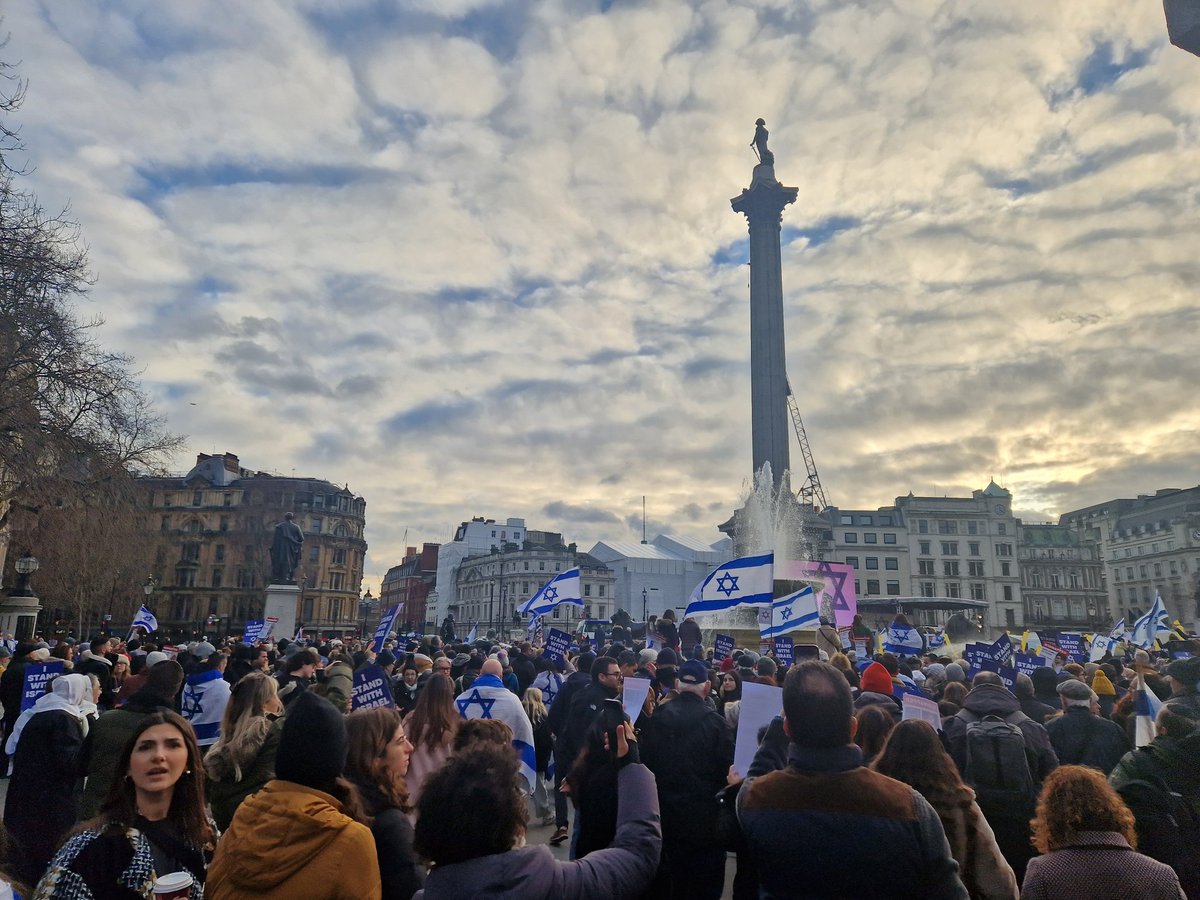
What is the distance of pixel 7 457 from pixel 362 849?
84.1ft

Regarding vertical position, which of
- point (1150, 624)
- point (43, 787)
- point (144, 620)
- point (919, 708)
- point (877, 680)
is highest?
point (1150, 624)

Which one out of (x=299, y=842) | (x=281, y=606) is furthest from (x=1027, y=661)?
(x=281, y=606)

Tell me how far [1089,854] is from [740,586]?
1108 cm

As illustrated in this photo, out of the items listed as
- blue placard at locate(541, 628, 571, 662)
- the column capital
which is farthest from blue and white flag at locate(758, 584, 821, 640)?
the column capital

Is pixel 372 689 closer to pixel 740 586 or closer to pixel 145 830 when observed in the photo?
pixel 145 830

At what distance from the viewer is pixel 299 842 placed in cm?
296

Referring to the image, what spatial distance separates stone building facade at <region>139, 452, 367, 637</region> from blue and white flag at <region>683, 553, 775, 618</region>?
237 ft

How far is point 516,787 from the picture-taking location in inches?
108

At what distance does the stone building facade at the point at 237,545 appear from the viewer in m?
81.8

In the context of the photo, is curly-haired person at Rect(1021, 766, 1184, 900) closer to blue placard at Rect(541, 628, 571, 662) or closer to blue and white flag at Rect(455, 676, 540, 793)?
blue and white flag at Rect(455, 676, 540, 793)

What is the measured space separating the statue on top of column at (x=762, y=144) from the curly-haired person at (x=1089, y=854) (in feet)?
251

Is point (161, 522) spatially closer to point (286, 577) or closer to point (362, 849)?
point (286, 577)

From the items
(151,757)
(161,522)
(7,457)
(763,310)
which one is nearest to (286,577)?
(7,457)

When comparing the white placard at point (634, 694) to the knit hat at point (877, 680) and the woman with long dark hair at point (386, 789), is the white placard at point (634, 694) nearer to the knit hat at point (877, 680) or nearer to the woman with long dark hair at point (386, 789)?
the woman with long dark hair at point (386, 789)
